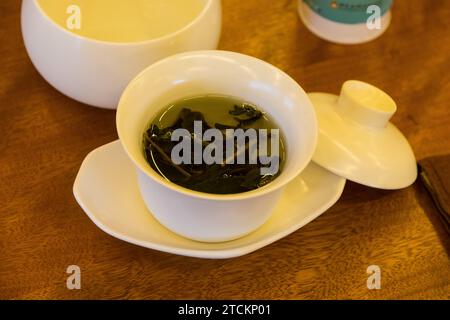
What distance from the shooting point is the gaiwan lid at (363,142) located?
762mm

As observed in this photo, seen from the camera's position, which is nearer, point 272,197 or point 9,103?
point 272,197

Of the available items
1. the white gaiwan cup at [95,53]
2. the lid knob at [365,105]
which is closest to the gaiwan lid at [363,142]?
the lid knob at [365,105]

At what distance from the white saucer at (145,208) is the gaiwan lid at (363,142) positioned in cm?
3

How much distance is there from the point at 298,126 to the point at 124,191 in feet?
0.86

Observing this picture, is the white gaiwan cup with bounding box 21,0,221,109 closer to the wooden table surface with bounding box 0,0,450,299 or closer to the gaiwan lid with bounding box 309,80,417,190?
the wooden table surface with bounding box 0,0,450,299

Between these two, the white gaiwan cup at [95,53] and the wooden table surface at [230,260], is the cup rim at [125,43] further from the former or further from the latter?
the wooden table surface at [230,260]

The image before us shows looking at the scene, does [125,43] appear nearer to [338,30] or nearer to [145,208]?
[145,208]

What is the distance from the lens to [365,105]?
78 centimetres

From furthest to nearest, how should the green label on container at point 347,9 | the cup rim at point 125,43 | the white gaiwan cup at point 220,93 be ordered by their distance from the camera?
the green label on container at point 347,9, the cup rim at point 125,43, the white gaiwan cup at point 220,93

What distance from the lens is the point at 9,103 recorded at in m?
0.88

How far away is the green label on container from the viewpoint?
3.15 feet

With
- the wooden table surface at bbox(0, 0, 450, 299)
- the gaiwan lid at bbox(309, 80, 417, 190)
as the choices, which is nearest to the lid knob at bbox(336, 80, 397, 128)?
the gaiwan lid at bbox(309, 80, 417, 190)
